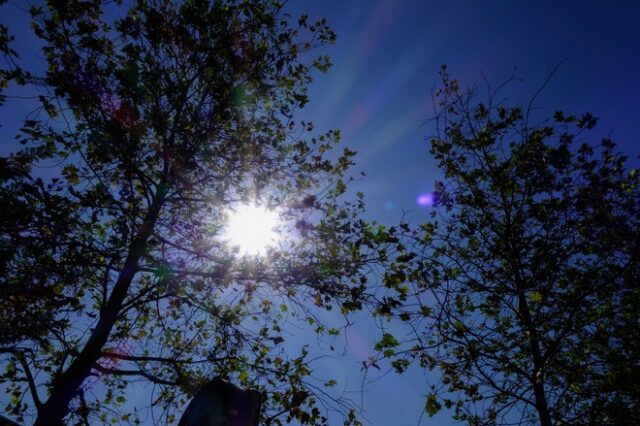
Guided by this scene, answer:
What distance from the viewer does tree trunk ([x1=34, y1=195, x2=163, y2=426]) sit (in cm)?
575

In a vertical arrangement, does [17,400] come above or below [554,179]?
below

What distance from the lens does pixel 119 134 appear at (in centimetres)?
693

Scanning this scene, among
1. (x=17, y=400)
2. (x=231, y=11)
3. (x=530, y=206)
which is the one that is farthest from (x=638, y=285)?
(x=17, y=400)

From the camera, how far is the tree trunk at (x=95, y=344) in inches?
226

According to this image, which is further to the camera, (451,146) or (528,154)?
(451,146)

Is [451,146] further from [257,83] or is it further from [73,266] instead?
[73,266]

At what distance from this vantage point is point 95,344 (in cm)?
640

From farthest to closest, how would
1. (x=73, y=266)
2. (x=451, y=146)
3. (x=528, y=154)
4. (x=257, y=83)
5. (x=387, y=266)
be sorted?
1. (x=257, y=83)
2. (x=451, y=146)
3. (x=528, y=154)
4. (x=387, y=266)
5. (x=73, y=266)

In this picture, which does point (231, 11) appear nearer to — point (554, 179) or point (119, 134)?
point (119, 134)

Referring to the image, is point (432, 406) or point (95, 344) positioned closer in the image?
point (432, 406)

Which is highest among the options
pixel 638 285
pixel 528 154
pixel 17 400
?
pixel 528 154

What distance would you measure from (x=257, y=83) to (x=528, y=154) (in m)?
6.61

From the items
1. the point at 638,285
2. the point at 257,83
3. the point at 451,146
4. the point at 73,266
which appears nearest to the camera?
the point at 638,285

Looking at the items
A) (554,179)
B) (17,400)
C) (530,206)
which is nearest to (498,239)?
(530,206)
